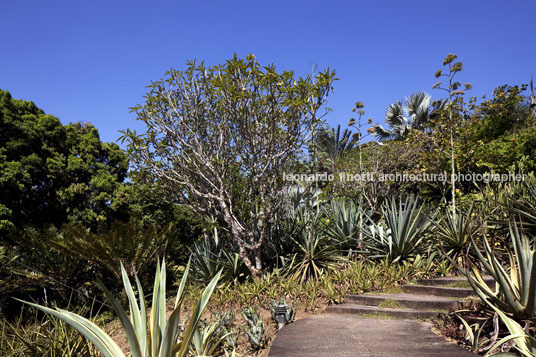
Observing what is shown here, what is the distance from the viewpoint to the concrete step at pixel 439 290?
5.71m

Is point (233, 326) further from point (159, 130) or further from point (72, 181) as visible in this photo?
point (72, 181)

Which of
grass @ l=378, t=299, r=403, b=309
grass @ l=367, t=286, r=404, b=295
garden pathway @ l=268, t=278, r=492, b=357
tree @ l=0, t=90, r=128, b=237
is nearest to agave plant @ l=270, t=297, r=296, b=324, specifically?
garden pathway @ l=268, t=278, r=492, b=357

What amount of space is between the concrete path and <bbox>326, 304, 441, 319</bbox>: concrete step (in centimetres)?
22

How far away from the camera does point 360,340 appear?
14.4ft

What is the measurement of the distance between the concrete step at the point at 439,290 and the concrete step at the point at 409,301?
15 cm

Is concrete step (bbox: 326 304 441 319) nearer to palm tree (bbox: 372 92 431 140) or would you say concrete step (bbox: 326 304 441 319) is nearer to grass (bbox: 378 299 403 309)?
grass (bbox: 378 299 403 309)

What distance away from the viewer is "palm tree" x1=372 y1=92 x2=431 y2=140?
77.4 feet

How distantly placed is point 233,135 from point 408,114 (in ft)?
64.0

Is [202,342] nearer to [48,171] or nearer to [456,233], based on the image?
[456,233]

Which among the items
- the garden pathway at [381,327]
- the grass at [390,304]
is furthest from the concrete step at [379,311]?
the grass at [390,304]

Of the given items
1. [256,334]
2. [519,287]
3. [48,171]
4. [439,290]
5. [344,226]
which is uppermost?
[48,171]

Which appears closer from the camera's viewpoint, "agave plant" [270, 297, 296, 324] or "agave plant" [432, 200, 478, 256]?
"agave plant" [270, 297, 296, 324]

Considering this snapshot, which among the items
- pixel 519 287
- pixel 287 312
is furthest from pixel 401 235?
pixel 519 287

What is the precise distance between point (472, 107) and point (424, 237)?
6071mm
